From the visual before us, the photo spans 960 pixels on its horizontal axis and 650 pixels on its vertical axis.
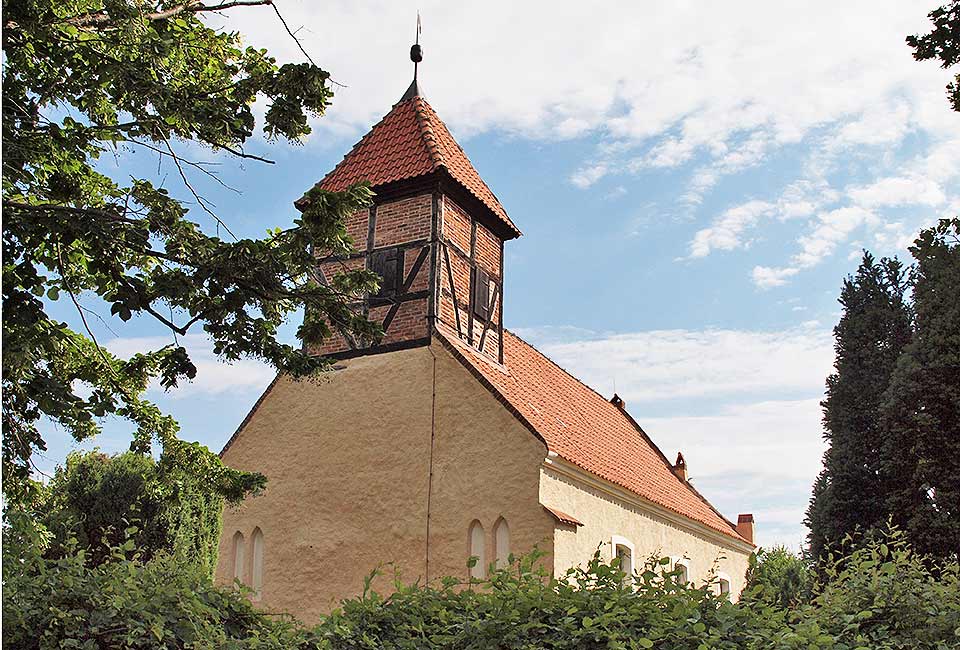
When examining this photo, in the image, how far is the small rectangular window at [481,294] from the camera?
16906 mm

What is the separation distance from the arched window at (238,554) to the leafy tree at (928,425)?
11.4 metres

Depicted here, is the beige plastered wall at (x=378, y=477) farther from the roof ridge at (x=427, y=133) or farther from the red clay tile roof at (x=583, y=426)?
the roof ridge at (x=427, y=133)

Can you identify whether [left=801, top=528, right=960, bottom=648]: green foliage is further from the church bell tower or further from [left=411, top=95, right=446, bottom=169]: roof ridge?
[left=411, top=95, right=446, bottom=169]: roof ridge

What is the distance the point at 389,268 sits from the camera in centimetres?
1636

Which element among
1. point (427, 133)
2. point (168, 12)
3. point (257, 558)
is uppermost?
point (427, 133)

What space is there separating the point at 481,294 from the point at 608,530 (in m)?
4.69

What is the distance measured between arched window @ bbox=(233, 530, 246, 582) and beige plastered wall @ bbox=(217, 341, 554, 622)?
84 millimetres

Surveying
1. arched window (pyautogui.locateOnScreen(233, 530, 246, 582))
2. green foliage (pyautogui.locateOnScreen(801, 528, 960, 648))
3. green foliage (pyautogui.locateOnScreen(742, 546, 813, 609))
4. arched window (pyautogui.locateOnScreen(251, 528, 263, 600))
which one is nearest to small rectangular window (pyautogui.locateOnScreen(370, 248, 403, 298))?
arched window (pyautogui.locateOnScreen(251, 528, 263, 600))

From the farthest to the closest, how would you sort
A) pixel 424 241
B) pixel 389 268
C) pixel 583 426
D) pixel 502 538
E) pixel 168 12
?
pixel 583 426 → pixel 389 268 → pixel 424 241 → pixel 502 538 → pixel 168 12

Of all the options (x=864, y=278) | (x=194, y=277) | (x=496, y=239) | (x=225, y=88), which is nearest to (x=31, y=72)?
(x=225, y=88)

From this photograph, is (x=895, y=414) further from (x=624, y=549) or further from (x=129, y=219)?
(x=129, y=219)

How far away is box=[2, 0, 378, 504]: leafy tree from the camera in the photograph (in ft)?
21.2

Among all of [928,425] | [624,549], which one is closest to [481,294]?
[624,549]

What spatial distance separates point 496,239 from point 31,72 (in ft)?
37.7
